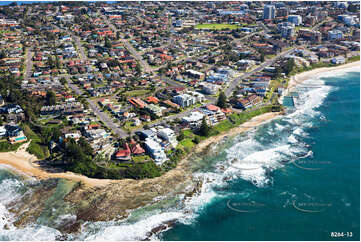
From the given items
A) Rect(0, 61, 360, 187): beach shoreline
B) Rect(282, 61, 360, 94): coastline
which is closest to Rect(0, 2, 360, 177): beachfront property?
Rect(282, 61, 360, 94): coastline

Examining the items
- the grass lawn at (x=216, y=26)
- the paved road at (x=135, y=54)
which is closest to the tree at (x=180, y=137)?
the paved road at (x=135, y=54)

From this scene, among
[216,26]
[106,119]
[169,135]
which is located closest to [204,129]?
[169,135]

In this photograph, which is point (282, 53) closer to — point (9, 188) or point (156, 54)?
point (156, 54)

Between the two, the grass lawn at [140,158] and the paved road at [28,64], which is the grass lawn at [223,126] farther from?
the paved road at [28,64]

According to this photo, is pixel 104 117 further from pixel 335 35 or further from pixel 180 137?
pixel 335 35

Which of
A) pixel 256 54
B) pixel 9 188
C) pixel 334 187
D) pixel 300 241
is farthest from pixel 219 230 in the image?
pixel 256 54

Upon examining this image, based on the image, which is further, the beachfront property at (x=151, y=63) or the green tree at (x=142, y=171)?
the beachfront property at (x=151, y=63)

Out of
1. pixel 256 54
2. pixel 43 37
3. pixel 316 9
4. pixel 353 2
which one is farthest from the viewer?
pixel 353 2
